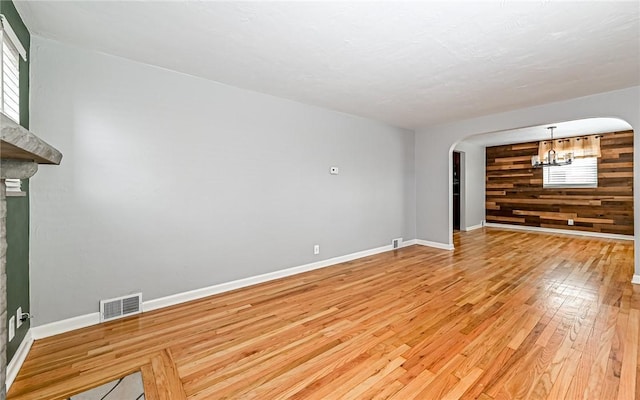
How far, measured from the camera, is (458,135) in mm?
5203

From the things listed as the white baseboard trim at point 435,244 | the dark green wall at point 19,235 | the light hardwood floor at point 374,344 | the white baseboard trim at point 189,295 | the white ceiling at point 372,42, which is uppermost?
the white ceiling at point 372,42

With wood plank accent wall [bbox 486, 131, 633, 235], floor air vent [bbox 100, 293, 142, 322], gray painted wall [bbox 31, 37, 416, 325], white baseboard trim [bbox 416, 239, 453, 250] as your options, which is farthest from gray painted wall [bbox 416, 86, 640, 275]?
floor air vent [bbox 100, 293, 142, 322]

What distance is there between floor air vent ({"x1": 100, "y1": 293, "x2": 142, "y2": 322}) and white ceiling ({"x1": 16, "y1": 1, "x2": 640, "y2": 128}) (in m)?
2.33

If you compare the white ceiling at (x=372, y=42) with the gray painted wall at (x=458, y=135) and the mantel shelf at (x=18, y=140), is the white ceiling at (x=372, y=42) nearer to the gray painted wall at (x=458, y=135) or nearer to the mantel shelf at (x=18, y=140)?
the gray painted wall at (x=458, y=135)

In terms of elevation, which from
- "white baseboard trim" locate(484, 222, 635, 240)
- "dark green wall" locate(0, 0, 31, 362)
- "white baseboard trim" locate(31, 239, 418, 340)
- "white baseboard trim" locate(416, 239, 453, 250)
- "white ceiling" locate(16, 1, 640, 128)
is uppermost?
"white ceiling" locate(16, 1, 640, 128)

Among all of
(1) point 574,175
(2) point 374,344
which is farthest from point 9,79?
(1) point 574,175

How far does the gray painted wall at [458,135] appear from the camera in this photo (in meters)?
3.52

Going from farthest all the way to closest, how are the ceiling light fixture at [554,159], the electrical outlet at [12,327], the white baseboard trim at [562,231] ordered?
the white baseboard trim at [562,231], the ceiling light fixture at [554,159], the electrical outlet at [12,327]

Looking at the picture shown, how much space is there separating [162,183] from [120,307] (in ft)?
4.12

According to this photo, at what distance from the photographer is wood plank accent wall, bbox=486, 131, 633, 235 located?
613cm

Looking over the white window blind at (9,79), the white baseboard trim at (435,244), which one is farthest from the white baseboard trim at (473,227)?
the white window blind at (9,79)

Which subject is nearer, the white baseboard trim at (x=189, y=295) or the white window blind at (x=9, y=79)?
the white window blind at (x=9, y=79)

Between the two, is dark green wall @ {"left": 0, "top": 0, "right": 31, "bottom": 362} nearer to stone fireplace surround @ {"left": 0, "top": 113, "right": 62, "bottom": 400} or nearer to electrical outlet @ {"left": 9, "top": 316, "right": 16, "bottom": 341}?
electrical outlet @ {"left": 9, "top": 316, "right": 16, "bottom": 341}

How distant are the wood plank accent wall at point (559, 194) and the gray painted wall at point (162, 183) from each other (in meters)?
6.24
